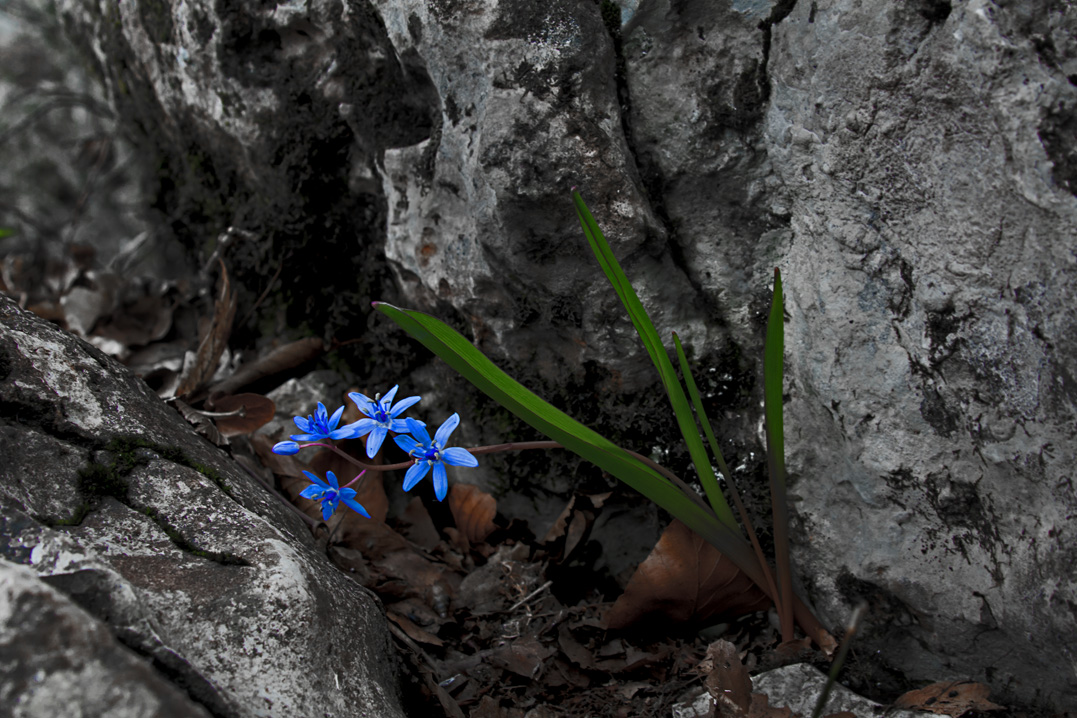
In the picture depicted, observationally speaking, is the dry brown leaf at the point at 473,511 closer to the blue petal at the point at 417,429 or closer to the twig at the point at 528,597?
the twig at the point at 528,597

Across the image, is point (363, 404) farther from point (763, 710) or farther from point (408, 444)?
point (763, 710)

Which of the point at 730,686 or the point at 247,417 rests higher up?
the point at 247,417

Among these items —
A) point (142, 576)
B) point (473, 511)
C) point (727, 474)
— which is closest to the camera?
point (142, 576)

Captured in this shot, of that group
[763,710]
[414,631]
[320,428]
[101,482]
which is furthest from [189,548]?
[763,710]

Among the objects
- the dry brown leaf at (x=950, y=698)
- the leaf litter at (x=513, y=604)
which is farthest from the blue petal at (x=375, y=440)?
the dry brown leaf at (x=950, y=698)

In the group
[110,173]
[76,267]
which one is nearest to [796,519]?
[76,267]

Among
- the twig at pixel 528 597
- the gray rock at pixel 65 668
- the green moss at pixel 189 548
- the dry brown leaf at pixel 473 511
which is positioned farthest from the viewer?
the dry brown leaf at pixel 473 511

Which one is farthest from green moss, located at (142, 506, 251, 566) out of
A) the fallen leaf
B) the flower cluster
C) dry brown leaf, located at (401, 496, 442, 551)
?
dry brown leaf, located at (401, 496, 442, 551)
